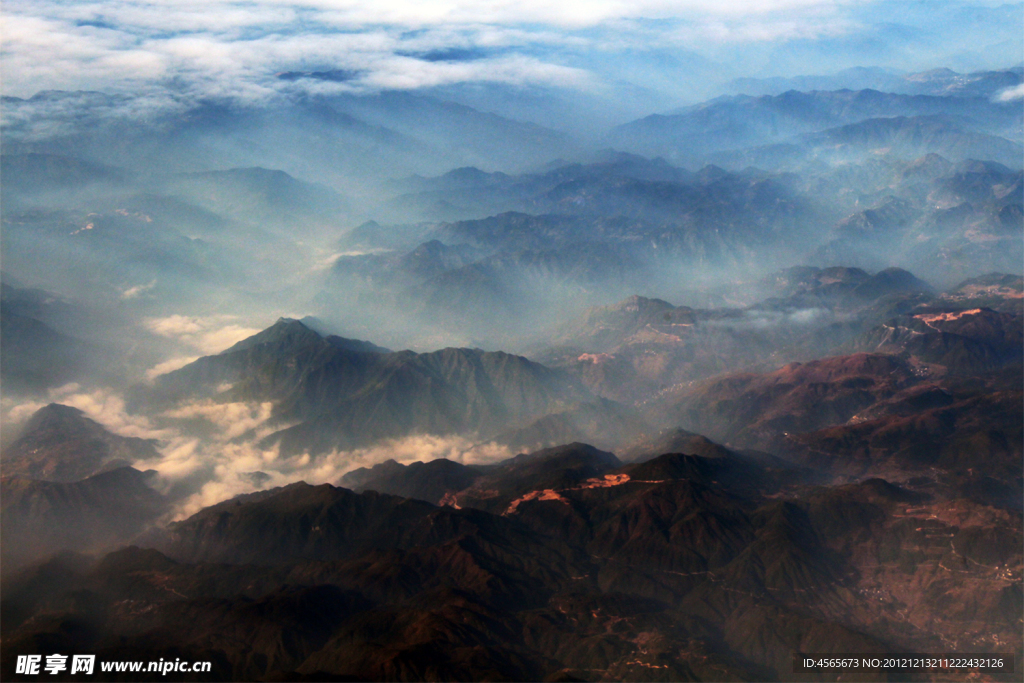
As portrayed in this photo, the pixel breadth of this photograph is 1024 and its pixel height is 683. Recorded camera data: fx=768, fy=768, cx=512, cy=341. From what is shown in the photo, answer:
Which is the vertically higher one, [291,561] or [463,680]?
[463,680]

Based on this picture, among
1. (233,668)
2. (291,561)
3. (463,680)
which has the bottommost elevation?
(291,561)

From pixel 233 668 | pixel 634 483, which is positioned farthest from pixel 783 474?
pixel 233 668

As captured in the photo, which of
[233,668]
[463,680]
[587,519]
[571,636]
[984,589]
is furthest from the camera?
[587,519]

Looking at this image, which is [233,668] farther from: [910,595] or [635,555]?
[910,595]

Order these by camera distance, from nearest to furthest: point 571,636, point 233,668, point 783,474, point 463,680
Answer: point 463,680 → point 233,668 → point 571,636 → point 783,474

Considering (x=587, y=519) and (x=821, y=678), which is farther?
(x=587, y=519)

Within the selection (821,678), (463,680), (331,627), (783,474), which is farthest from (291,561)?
(783,474)

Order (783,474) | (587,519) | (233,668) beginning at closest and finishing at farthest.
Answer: (233,668) → (587,519) → (783,474)

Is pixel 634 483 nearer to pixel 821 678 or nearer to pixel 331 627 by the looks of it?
pixel 821 678

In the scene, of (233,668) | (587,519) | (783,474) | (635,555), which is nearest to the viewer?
(233,668)
